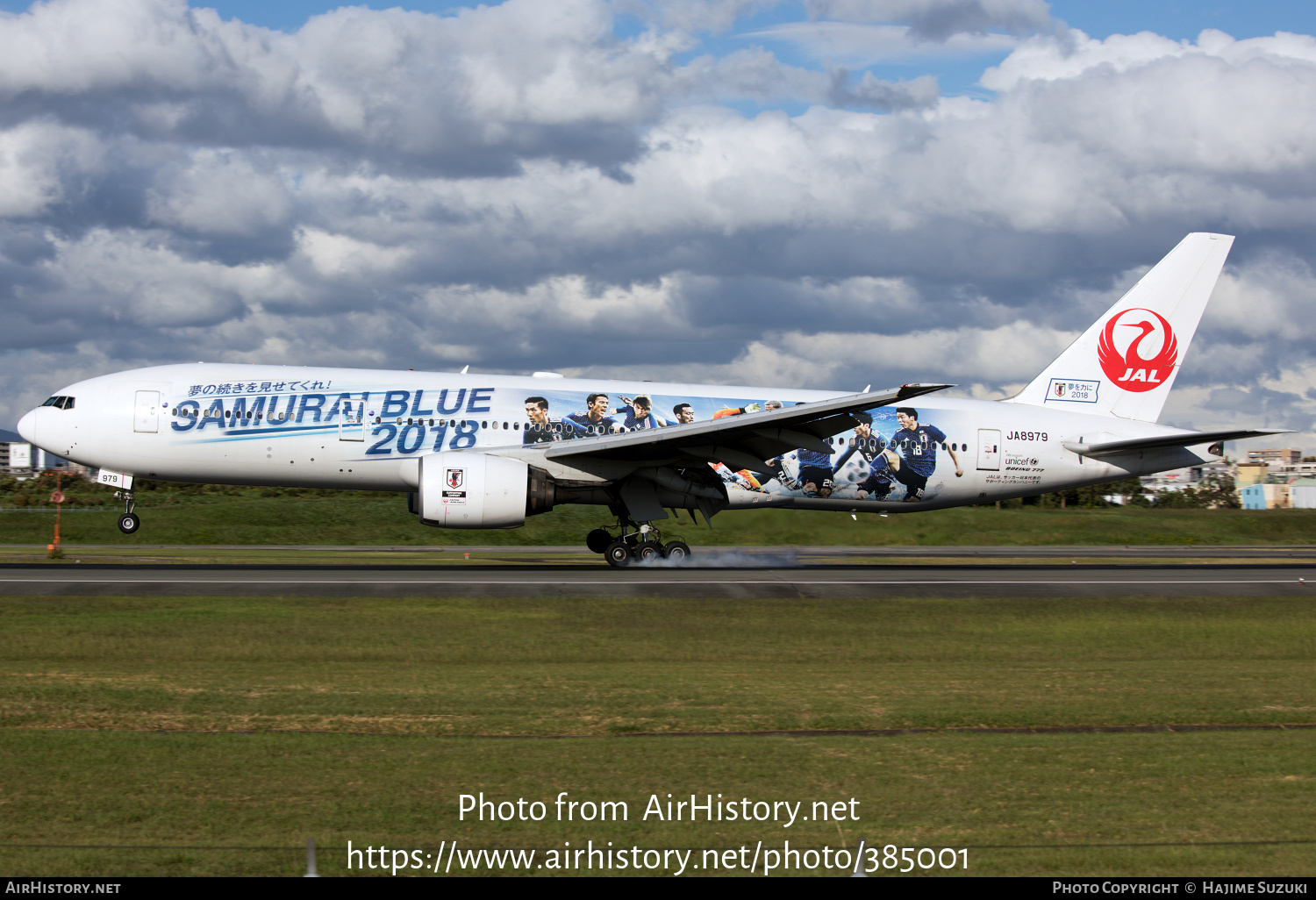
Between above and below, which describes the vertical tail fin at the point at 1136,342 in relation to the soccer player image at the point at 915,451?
above

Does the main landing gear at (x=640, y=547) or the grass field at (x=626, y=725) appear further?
the main landing gear at (x=640, y=547)

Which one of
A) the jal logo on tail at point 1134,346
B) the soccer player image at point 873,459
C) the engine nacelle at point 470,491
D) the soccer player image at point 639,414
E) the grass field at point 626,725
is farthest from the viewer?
the jal logo on tail at point 1134,346

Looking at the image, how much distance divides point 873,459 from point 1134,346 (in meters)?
9.25

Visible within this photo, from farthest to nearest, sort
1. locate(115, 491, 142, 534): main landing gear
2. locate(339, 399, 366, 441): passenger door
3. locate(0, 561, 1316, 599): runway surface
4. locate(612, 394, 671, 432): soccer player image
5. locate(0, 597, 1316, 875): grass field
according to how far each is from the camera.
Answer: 1. locate(612, 394, 671, 432): soccer player image
2. locate(339, 399, 366, 441): passenger door
3. locate(115, 491, 142, 534): main landing gear
4. locate(0, 561, 1316, 599): runway surface
5. locate(0, 597, 1316, 875): grass field

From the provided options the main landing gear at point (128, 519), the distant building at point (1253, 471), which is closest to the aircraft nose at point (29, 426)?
the main landing gear at point (128, 519)

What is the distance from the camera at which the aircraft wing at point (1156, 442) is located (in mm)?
25094

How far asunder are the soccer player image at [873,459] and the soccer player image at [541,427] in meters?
7.14

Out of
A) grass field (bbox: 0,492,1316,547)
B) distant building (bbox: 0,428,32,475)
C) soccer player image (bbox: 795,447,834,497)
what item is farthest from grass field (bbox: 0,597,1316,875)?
distant building (bbox: 0,428,32,475)

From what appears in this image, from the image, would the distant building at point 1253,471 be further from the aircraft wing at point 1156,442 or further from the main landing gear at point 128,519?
the main landing gear at point 128,519

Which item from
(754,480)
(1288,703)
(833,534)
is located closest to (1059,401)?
(833,534)

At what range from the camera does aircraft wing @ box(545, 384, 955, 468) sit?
75.2 ft

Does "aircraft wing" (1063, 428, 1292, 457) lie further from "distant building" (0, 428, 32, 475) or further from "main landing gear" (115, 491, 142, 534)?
"distant building" (0, 428, 32, 475)

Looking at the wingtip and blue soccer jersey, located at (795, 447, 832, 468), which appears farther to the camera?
blue soccer jersey, located at (795, 447, 832, 468)

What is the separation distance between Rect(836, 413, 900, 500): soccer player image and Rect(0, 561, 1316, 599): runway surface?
8.62 ft
